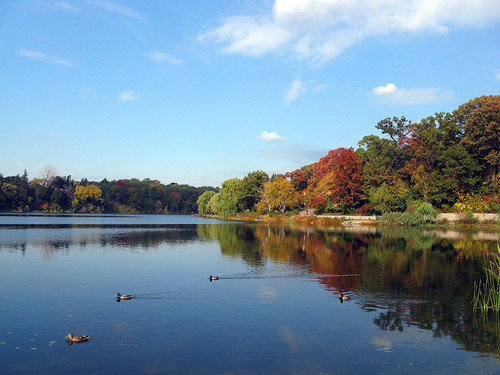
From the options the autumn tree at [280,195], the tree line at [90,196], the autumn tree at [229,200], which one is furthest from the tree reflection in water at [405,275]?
the tree line at [90,196]

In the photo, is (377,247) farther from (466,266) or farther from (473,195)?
(473,195)

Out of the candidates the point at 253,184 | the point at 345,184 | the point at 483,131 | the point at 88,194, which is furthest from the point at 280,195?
the point at 88,194

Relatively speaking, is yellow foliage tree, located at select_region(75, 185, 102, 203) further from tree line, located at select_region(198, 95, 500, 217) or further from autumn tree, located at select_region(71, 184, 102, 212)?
tree line, located at select_region(198, 95, 500, 217)

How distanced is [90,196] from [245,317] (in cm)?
12672

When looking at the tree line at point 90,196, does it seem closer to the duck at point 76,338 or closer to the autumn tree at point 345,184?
the autumn tree at point 345,184

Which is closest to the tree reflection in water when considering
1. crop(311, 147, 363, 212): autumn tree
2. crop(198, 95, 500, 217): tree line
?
crop(198, 95, 500, 217): tree line

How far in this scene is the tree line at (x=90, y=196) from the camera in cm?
11125

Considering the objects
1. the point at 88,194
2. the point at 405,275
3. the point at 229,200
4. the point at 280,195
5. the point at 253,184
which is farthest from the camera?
the point at 88,194

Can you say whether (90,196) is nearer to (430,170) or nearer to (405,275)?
(430,170)

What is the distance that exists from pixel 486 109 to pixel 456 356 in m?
53.5

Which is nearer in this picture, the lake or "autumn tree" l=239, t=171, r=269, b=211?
the lake

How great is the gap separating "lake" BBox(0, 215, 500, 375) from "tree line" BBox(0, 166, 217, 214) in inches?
3937

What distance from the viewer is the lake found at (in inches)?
381

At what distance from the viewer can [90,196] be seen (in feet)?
423
